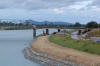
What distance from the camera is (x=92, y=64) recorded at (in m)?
21.6

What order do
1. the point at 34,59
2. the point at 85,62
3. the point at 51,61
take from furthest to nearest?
1. the point at 34,59
2. the point at 51,61
3. the point at 85,62

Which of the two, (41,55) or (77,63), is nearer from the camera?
(77,63)

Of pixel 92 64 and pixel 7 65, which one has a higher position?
pixel 92 64

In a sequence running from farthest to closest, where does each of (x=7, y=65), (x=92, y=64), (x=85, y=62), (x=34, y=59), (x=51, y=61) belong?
(x=34, y=59)
(x=7, y=65)
(x=51, y=61)
(x=85, y=62)
(x=92, y=64)

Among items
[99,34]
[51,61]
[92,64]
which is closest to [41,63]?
[51,61]

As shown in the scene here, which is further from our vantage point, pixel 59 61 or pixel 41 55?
pixel 41 55

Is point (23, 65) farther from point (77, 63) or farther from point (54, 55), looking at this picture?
point (77, 63)

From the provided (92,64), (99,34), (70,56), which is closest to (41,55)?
(70,56)

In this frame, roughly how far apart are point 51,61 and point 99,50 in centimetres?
603

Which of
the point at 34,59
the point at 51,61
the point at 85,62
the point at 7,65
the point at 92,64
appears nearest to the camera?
the point at 92,64

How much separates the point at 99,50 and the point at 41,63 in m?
7.72

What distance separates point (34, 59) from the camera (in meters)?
34.7

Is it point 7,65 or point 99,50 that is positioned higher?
point 99,50

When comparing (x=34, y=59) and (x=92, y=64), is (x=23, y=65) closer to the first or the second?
(x=34, y=59)
